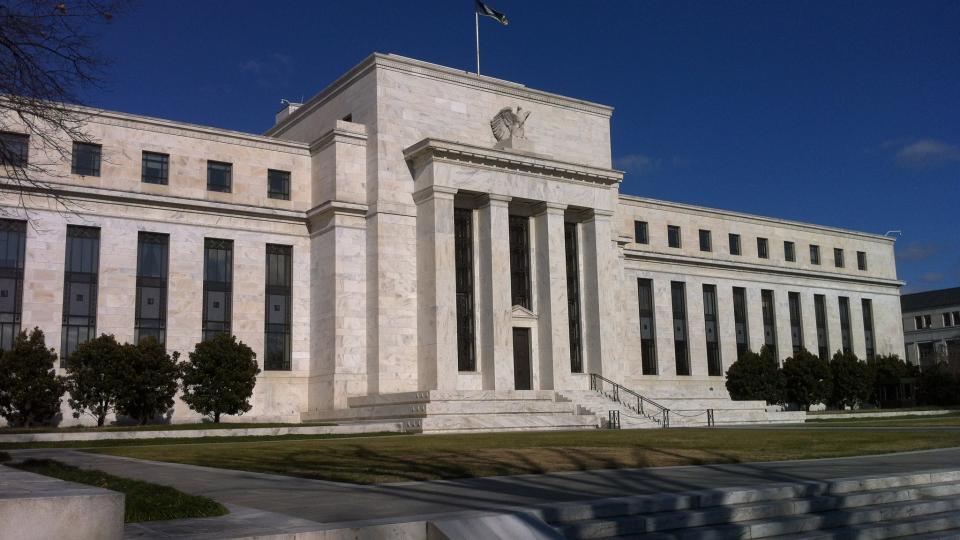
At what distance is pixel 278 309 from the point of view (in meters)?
45.8

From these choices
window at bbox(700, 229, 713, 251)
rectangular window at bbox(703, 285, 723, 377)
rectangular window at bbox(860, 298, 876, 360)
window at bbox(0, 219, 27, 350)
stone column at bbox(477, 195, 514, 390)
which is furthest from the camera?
rectangular window at bbox(860, 298, 876, 360)

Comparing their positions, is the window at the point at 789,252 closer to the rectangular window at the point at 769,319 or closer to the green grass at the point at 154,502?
the rectangular window at the point at 769,319

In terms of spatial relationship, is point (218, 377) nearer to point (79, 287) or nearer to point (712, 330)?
point (79, 287)

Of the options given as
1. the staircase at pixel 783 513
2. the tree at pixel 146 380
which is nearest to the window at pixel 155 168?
the tree at pixel 146 380

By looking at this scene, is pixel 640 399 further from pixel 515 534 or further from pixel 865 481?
pixel 515 534

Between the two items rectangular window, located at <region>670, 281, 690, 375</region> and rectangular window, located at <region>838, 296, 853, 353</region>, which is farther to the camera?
rectangular window, located at <region>838, 296, 853, 353</region>

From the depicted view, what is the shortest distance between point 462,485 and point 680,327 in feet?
163

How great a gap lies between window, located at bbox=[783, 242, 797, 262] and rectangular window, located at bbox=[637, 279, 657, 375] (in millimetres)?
14818

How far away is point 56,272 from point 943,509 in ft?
121

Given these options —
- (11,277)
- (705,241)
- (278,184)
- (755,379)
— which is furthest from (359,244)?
(705,241)

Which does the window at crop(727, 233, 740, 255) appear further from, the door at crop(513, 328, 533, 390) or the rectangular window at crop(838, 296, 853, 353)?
the door at crop(513, 328, 533, 390)

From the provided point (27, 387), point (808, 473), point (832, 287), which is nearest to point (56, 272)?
point (27, 387)

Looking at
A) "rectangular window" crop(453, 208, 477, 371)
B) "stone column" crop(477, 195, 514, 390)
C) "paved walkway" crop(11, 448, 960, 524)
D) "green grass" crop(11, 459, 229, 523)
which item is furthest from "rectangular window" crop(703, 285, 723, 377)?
"green grass" crop(11, 459, 229, 523)

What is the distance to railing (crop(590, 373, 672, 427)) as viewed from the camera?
43.2 m
